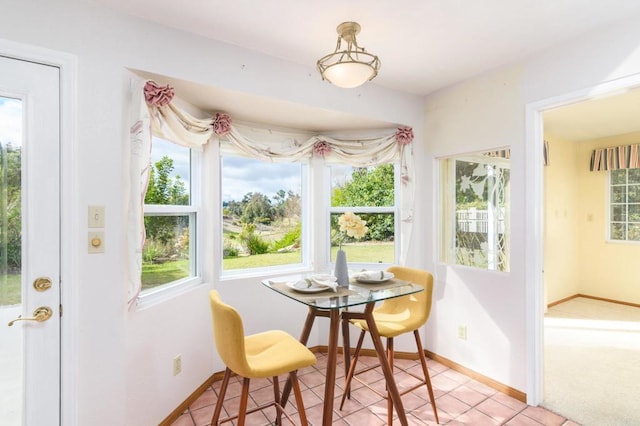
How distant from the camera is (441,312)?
2992mm

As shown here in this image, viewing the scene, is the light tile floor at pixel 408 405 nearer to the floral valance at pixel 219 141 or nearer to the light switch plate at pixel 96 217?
the floral valance at pixel 219 141

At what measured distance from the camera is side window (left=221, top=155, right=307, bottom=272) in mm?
2893

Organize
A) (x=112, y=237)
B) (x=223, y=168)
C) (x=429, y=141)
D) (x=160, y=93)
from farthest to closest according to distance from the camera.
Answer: (x=429, y=141) < (x=223, y=168) < (x=160, y=93) < (x=112, y=237)

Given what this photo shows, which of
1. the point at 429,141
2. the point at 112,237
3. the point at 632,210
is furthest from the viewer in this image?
the point at 632,210

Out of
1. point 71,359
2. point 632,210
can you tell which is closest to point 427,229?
point 71,359

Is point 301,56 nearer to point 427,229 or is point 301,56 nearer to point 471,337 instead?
point 427,229

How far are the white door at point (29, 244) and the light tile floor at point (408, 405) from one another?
91cm

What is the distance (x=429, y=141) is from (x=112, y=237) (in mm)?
2715

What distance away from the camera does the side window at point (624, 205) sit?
468 centimetres

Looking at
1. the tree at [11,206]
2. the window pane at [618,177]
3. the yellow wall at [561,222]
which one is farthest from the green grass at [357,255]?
the window pane at [618,177]

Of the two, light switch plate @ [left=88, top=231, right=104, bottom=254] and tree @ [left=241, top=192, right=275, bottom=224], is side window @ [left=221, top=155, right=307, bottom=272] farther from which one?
light switch plate @ [left=88, top=231, right=104, bottom=254]

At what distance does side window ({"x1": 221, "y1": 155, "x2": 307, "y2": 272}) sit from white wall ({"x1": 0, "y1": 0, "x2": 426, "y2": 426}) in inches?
31.0

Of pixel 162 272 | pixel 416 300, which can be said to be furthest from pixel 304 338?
pixel 162 272

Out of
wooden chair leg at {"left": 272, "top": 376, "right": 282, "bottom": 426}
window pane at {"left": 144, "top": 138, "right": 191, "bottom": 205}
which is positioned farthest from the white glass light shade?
wooden chair leg at {"left": 272, "top": 376, "right": 282, "bottom": 426}
